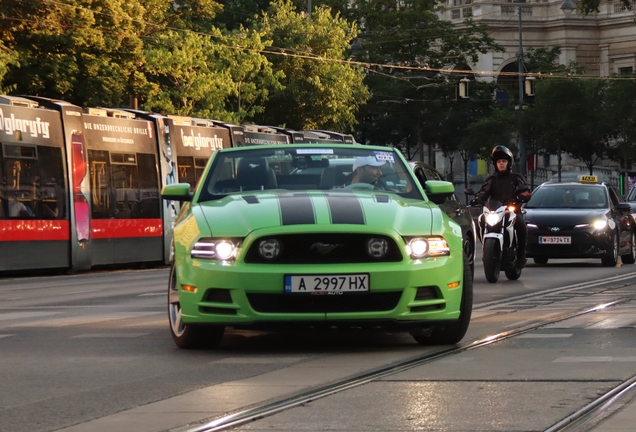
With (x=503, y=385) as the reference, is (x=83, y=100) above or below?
above

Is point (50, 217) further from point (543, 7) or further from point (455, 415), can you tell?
point (543, 7)

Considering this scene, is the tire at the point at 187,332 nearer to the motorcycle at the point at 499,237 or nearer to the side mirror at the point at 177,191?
the side mirror at the point at 177,191

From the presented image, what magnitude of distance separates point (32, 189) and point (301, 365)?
18.0 meters

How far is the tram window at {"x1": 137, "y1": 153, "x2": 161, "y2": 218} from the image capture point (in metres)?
30.0

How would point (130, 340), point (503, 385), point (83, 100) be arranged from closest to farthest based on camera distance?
point (503, 385), point (130, 340), point (83, 100)

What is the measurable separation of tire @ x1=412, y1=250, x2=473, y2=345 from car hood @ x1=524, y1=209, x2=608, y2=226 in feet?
44.8

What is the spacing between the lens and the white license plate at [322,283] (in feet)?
30.7

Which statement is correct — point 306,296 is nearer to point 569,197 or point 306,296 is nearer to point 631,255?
point 569,197

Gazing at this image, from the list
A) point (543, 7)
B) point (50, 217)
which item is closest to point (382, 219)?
point (50, 217)

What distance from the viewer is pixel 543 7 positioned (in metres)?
98.0

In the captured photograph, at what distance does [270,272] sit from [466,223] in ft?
38.8

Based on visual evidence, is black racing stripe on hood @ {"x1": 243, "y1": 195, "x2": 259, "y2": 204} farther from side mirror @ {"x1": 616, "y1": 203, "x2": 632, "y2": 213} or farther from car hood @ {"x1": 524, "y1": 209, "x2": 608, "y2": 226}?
side mirror @ {"x1": 616, "y1": 203, "x2": 632, "y2": 213}

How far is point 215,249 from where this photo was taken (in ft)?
31.2

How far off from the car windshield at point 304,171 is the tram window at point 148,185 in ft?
62.1
